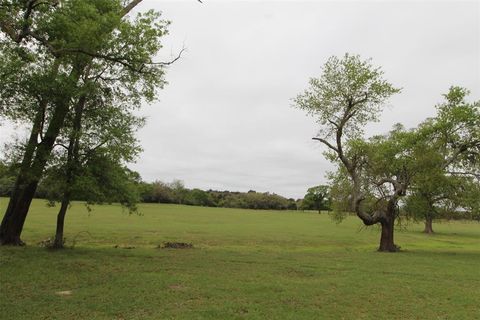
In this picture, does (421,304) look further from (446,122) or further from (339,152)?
(446,122)

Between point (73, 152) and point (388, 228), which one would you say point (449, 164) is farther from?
point (73, 152)

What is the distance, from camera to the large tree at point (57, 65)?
17922 millimetres

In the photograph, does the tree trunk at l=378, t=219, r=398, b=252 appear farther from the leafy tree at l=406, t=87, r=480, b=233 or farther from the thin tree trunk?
the thin tree trunk

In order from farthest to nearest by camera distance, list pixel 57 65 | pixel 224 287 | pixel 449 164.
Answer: pixel 449 164 < pixel 57 65 < pixel 224 287

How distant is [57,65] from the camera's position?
22.5 meters

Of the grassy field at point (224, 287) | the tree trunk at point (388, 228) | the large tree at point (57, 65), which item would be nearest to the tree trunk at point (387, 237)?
the tree trunk at point (388, 228)

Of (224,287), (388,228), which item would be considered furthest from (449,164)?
(224,287)

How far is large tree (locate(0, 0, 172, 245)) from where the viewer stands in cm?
1792

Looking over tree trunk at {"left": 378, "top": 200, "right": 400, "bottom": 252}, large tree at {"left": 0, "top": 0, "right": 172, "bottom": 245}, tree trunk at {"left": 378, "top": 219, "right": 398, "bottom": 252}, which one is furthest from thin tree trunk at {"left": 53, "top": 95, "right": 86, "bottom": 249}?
tree trunk at {"left": 378, "top": 219, "right": 398, "bottom": 252}

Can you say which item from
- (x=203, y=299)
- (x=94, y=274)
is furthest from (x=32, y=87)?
(x=203, y=299)

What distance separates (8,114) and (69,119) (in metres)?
2.98

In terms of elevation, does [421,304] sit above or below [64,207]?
below

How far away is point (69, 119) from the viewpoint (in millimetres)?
23344

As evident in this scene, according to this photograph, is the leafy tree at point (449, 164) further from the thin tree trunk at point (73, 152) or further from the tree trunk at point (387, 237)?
the thin tree trunk at point (73, 152)
